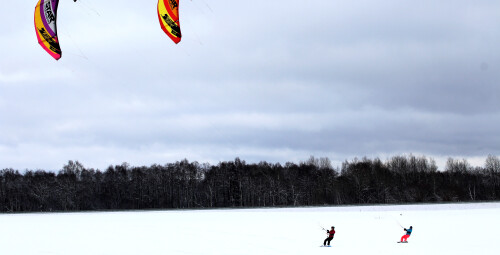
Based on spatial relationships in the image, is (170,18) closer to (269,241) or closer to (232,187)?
(269,241)

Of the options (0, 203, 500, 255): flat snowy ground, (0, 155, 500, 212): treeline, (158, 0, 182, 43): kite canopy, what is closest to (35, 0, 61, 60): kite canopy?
(158, 0, 182, 43): kite canopy

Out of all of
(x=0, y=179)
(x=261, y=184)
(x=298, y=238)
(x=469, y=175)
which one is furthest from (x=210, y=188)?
(x=298, y=238)

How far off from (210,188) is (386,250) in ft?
225

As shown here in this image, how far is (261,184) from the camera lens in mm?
86125

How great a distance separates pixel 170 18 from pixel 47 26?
4281mm

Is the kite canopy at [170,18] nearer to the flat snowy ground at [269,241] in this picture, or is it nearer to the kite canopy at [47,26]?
the kite canopy at [47,26]

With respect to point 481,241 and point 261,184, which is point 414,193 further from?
point 481,241

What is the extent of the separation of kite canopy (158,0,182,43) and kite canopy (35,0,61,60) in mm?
3648

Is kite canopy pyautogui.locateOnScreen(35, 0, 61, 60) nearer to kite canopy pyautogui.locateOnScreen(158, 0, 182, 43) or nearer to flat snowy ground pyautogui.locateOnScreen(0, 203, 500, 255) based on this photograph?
kite canopy pyautogui.locateOnScreen(158, 0, 182, 43)

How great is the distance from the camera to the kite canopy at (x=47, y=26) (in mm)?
17797

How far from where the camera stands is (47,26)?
58.9ft

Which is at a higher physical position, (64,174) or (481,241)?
(64,174)

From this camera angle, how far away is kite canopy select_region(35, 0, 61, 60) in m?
17.8

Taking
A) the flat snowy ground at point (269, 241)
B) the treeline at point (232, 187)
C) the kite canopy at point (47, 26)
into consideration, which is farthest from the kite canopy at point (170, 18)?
the treeline at point (232, 187)
